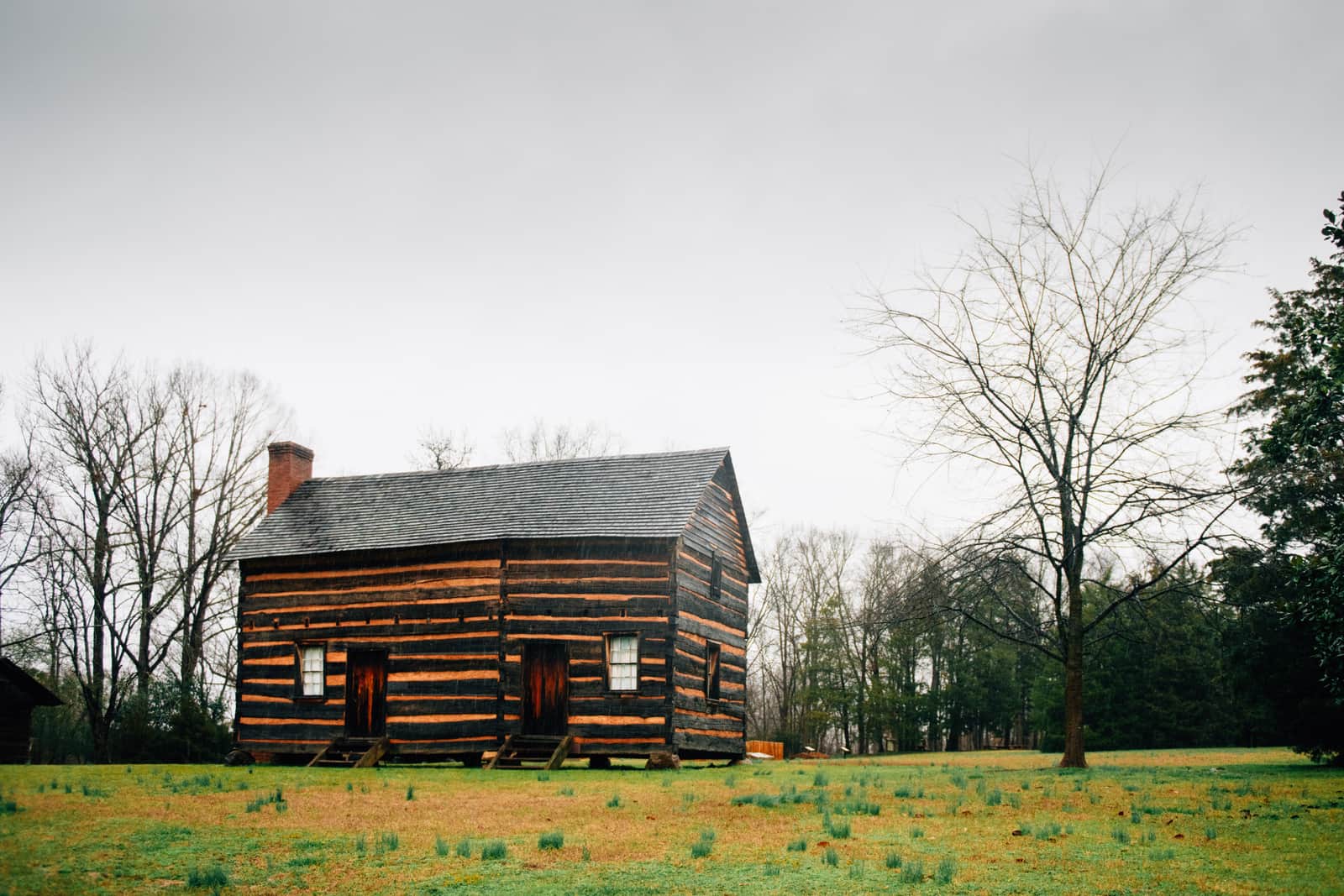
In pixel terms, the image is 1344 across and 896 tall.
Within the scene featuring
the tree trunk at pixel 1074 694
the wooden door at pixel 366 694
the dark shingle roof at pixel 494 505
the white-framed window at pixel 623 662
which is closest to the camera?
the tree trunk at pixel 1074 694

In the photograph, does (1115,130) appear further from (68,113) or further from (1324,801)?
(68,113)

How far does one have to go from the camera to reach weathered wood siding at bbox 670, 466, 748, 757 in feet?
80.2

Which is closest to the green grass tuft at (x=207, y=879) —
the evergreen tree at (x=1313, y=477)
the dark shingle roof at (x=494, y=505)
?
the evergreen tree at (x=1313, y=477)

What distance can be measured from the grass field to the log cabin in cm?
658

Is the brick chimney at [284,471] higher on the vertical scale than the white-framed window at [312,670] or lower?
higher

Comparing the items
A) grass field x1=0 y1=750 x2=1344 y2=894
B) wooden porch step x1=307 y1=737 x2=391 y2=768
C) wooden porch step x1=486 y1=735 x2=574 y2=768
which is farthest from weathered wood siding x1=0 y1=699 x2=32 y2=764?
wooden porch step x1=486 y1=735 x2=574 y2=768

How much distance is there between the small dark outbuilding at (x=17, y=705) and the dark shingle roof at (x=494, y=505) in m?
10.3

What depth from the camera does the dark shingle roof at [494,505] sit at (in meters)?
24.8

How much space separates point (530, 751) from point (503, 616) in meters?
3.19

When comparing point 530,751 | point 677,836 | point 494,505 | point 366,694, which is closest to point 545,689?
point 530,751

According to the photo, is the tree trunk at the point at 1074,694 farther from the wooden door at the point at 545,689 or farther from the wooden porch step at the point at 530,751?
the wooden door at the point at 545,689

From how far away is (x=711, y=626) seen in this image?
26812 mm

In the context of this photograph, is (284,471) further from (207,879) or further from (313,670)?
(207,879)

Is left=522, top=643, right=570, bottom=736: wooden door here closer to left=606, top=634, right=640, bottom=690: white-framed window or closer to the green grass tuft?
left=606, top=634, right=640, bottom=690: white-framed window
